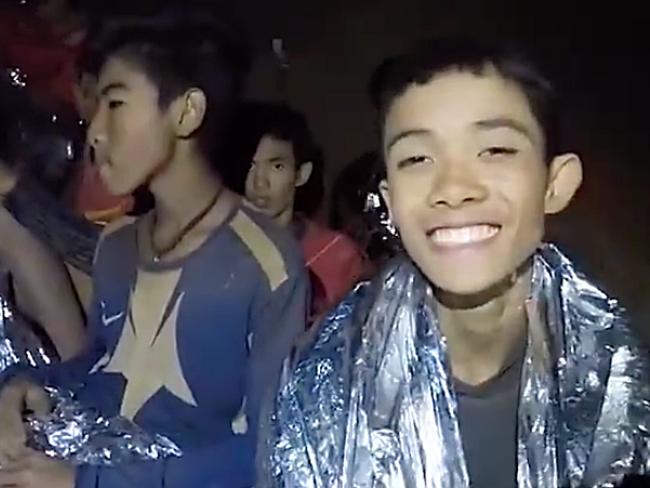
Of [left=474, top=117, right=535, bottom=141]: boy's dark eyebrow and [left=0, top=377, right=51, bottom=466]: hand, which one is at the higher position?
[left=474, top=117, right=535, bottom=141]: boy's dark eyebrow

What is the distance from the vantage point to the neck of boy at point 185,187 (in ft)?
2.62

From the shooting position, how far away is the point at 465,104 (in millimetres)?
690

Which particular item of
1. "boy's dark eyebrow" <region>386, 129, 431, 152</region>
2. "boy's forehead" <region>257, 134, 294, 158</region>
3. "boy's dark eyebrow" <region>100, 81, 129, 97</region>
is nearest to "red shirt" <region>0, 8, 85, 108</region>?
"boy's dark eyebrow" <region>100, 81, 129, 97</region>

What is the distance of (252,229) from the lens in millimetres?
A: 797

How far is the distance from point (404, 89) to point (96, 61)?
221mm

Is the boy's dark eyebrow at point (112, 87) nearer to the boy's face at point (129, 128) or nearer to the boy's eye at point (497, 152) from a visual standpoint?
the boy's face at point (129, 128)

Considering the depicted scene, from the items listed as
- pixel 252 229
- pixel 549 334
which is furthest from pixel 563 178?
pixel 252 229

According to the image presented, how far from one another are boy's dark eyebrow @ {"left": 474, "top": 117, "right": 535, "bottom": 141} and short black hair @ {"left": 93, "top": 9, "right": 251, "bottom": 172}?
182mm

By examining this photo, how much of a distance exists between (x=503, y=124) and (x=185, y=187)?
22 centimetres

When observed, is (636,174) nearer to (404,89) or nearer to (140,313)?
(404,89)

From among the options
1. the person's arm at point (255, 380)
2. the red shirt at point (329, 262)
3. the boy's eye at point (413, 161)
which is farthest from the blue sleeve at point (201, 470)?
the boy's eye at point (413, 161)

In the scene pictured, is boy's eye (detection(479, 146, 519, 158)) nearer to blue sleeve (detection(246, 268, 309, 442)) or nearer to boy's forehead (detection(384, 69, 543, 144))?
boy's forehead (detection(384, 69, 543, 144))

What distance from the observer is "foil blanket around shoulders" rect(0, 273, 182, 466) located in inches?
31.4

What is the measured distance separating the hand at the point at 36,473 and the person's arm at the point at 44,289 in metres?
0.07
